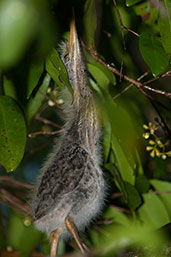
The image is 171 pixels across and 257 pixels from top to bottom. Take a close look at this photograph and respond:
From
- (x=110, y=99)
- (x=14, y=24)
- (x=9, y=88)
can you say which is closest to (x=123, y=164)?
(x=110, y=99)

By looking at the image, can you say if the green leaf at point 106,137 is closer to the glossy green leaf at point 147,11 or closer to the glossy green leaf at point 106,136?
the glossy green leaf at point 106,136

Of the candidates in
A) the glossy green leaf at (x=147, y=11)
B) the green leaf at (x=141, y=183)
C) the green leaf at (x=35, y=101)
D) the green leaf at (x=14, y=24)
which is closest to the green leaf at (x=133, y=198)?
the green leaf at (x=141, y=183)

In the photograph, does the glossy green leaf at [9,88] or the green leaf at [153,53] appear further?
the glossy green leaf at [9,88]

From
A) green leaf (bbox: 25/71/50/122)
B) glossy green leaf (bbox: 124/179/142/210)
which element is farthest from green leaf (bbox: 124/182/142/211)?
green leaf (bbox: 25/71/50/122)

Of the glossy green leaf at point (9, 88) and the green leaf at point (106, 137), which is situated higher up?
the glossy green leaf at point (9, 88)

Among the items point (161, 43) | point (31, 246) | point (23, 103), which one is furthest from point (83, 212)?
point (31, 246)

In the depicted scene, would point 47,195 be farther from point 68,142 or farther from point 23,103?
point 23,103

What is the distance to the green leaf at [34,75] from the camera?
103cm

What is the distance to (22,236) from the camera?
73.7 inches

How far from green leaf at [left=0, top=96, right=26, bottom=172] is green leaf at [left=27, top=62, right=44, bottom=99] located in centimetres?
11

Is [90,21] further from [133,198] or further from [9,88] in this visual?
[133,198]

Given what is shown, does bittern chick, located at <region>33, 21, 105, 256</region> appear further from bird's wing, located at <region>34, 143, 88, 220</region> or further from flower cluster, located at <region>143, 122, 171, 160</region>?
flower cluster, located at <region>143, 122, 171, 160</region>

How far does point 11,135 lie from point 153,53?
18.2 inches

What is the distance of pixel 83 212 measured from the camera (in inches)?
46.6
